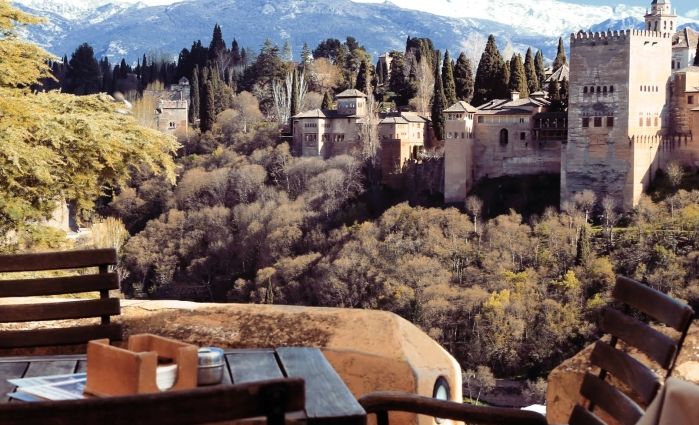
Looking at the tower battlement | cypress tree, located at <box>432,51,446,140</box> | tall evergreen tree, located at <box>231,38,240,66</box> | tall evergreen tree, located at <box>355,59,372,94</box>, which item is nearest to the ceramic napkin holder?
the tower battlement

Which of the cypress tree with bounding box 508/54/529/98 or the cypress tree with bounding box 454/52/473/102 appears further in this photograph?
the cypress tree with bounding box 454/52/473/102

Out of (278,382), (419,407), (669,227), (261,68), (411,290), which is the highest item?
(261,68)

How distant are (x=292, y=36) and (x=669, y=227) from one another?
122 m

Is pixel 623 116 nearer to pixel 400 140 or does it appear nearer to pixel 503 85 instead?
pixel 503 85

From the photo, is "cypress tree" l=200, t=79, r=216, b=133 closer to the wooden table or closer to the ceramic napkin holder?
the wooden table

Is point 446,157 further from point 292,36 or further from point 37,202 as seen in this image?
point 292,36

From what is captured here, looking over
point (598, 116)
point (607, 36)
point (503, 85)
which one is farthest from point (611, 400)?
point (503, 85)

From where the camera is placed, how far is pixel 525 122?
32.9m

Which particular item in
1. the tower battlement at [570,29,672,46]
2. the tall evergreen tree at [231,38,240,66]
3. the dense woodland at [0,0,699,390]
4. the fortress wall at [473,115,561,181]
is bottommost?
the dense woodland at [0,0,699,390]

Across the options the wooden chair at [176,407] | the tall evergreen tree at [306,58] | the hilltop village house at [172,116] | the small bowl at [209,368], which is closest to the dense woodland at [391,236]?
the hilltop village house at [172,116]

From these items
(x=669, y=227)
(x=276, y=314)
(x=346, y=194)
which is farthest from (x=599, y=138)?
(x=276, y=314)

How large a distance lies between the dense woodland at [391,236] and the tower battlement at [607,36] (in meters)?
3.36

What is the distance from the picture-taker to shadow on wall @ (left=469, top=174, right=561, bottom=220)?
105ft

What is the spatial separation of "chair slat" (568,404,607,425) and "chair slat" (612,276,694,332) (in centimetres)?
27
